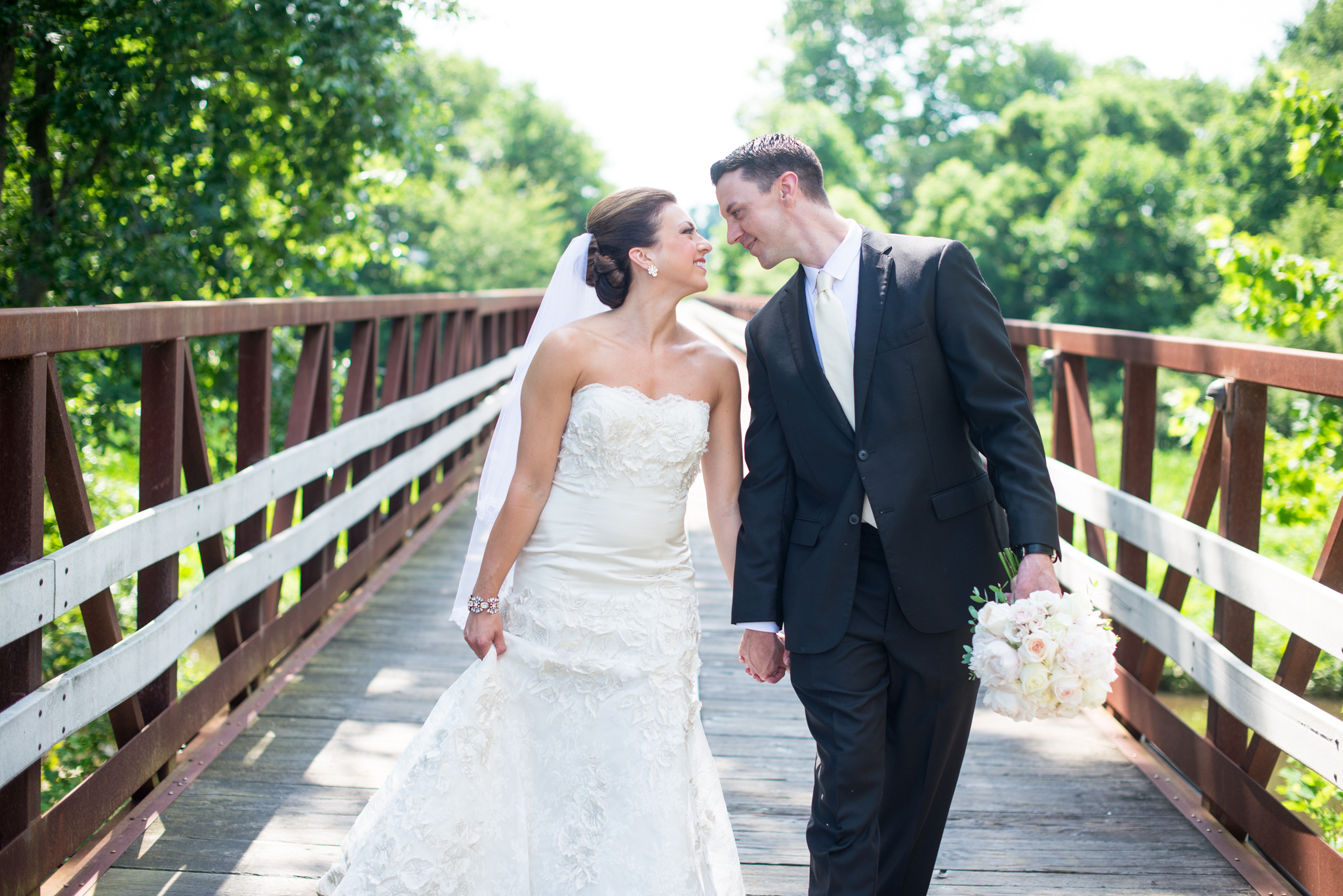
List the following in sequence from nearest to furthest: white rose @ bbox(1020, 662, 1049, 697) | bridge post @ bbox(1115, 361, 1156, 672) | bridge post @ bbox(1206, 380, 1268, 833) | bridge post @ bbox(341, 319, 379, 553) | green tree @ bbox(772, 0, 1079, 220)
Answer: white rose @ bbox(1020, 662, 1049, 697)
bridge post @ bbox(1206, 380, 1268, 833)
bridge post @ bbox(1115, 361, 1156, 672)
bridge post @ bbox(341, 319, 379, 553)
green tree @ bbox(772, 0, 1079, 220)

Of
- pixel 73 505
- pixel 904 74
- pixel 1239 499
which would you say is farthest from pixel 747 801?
pixel 904 74

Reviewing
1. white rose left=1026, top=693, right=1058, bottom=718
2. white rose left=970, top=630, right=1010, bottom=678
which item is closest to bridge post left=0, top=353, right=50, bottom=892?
white rose left=970, top=630, right=1010, bottom=678

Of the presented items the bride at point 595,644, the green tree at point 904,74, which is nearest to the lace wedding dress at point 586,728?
the bride at point 595,644

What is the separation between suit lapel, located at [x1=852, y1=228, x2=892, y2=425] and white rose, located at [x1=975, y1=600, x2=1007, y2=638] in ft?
1.47

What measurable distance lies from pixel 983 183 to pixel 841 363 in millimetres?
42525

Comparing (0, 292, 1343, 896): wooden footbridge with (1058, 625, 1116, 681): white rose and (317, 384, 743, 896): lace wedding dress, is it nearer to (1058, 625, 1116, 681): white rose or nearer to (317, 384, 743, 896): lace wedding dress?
(1058, 625, 1116, 681): white rose

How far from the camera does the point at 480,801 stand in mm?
2357

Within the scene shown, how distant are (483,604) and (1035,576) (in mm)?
1166

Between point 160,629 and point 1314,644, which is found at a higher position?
point 1314,644

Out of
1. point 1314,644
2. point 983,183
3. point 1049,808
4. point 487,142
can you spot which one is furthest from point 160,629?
point 487,142

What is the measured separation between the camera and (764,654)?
2.42m

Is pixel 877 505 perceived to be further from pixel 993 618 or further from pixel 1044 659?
pixel 1044 659

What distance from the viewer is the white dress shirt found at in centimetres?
232

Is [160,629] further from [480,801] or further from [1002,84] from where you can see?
[1002,84]
